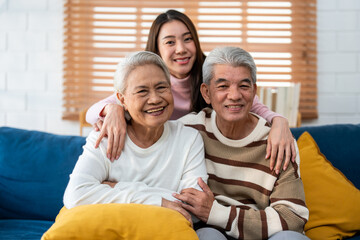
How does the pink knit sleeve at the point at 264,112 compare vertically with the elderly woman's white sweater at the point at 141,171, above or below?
above

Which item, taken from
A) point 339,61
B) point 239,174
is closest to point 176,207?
point 239,174

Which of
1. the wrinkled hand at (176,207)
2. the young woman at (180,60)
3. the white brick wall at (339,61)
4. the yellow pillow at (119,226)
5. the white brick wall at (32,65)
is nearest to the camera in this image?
the yellow pillow at (119,226)

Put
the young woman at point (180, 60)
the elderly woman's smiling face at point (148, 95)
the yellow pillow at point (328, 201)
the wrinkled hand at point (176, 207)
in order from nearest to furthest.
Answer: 1. the wrinkled hand at point (176, 207)
2. the elderly woman's smiling face at point (148, 95)
3. the yellow pillow at point (328, 201)
4. the young woman at point (180, 60)

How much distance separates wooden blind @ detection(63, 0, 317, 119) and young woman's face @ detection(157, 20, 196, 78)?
1717 millimetres

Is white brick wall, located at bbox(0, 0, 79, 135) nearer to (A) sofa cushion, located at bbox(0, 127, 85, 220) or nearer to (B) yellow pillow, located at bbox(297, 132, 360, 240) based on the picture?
(A) sofa cushion, located at bbox(0, 127, 85, 220)

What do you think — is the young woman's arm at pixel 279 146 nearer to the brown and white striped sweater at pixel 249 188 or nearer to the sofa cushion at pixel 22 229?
the brown and white striped sweater at pixel 249 188

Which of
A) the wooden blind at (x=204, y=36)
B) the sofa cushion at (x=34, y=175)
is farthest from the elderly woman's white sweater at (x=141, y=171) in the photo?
the wooden blind at (x=204, y=36)

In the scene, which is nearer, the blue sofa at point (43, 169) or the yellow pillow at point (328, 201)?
the yellow pillow at point (328, 201)

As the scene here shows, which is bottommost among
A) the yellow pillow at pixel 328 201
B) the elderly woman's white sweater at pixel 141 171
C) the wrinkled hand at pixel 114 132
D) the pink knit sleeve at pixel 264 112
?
the yellow pillow at pixel 328 201

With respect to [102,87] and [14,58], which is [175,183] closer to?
[102,87]

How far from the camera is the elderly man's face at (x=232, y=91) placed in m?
1.44

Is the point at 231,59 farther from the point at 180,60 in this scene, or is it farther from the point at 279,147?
the point at 180,60

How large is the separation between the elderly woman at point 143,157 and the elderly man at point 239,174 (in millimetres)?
85

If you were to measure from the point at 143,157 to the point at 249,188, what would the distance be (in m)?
0.43
